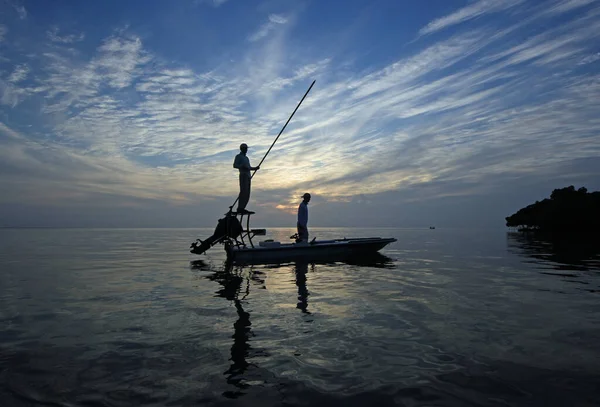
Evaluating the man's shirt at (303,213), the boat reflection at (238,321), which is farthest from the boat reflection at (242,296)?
the man's shirt at (303,213)

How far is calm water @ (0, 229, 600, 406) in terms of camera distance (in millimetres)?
3918

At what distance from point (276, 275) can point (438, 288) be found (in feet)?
19.8

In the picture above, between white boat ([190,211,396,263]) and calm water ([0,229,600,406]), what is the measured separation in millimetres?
5646

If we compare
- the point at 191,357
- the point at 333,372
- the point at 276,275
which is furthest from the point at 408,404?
the point at 276,275

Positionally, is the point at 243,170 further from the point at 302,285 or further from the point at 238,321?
the point at 238,321

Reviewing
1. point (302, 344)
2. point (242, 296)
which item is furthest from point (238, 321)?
point (242, 296)

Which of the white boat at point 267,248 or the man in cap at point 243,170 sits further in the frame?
the white boat at point 267,248

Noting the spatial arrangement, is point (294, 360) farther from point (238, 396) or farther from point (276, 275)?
point (276, 275)

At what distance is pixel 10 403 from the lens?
3.71 metres

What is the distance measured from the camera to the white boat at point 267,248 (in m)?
16.8

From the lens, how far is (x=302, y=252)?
17750mm

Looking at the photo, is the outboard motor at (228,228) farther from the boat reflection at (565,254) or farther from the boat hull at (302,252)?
the boat reflection at (565,254)

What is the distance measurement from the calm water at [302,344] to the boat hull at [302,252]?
18.2ft

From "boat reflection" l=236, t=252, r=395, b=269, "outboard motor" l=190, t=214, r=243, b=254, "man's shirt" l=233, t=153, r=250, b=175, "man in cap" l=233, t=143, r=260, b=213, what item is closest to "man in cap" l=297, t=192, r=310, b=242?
"boat reflection" l=236, t=252, r=395, b=269
